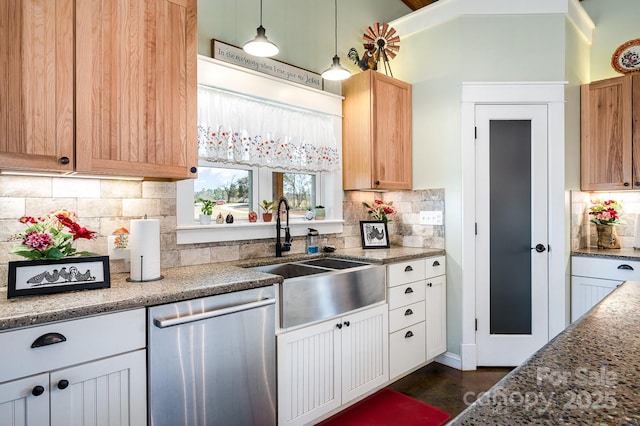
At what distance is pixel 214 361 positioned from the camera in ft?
5.77

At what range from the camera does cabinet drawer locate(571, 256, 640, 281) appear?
3096 mm

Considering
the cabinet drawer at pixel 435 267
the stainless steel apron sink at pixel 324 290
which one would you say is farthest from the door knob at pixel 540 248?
the stainless steel apron sink at pixel 324 290

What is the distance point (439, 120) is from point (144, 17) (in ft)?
7.99

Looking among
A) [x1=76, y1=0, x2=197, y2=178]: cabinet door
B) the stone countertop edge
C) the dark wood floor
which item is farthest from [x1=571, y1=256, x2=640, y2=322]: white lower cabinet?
[x1=76, y1=0, x2=197, y2=178]: cabinet door

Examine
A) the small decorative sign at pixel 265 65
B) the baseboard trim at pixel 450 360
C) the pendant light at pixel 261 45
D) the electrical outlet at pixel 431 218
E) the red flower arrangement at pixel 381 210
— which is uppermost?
the small decorative sign at pixel 265 65

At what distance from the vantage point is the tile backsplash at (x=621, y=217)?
142 inches

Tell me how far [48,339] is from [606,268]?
386 cm

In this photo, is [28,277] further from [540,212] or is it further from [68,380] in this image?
[540,212]

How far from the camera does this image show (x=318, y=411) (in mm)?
2242

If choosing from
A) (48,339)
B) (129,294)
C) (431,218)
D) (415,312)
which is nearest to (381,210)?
(431,218)

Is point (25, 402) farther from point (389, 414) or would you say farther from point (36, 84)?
→ point (389, 414)

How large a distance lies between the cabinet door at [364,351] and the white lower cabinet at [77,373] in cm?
125

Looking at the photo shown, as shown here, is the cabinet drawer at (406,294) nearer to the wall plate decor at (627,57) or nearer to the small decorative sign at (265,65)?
the small decorative sign at (265,65)

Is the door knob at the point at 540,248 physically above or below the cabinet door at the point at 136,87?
below
